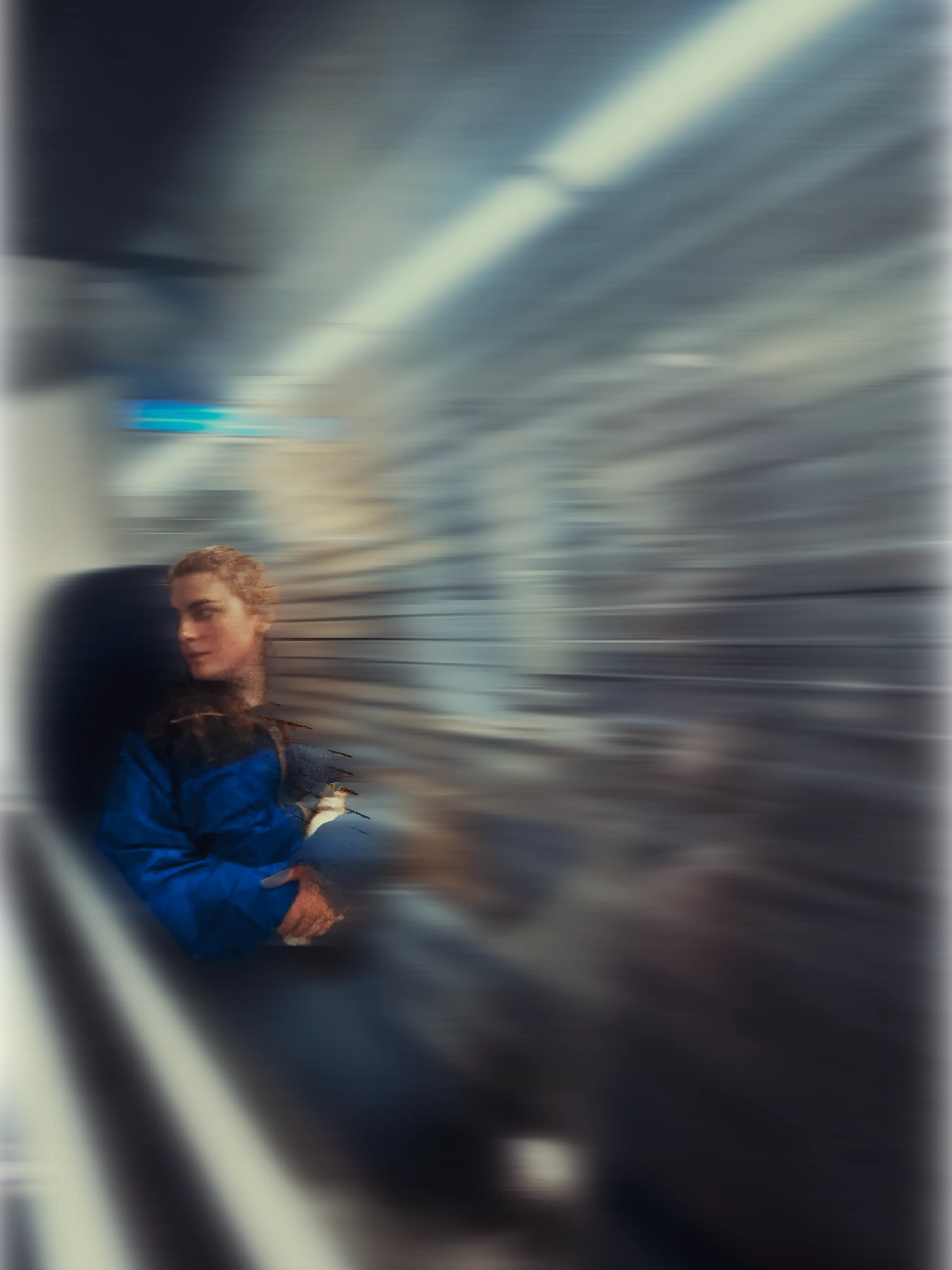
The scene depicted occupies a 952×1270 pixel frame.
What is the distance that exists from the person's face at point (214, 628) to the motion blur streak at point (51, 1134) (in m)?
0.34

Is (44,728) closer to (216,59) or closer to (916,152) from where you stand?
(216,59)

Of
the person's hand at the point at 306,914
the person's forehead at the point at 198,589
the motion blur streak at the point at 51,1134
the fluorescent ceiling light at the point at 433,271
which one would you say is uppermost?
the fluorescent ceiling light at the point at 433,271

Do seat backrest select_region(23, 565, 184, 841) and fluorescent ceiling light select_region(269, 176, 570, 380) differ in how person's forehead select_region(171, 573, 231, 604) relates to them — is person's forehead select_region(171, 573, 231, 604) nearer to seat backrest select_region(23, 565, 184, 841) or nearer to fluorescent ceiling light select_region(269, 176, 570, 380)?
seat backrest select_region(23, 565, 184, 841)

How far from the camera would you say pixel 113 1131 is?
103 centimetres

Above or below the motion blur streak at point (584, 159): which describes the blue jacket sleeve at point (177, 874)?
below

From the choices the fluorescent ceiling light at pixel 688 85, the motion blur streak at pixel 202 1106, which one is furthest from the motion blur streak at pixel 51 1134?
the fluorescent ceiling light at pixel 688 85

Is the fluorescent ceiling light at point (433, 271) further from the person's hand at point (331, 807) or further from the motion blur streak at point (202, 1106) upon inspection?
the motion blur streak at point (202, 1106)

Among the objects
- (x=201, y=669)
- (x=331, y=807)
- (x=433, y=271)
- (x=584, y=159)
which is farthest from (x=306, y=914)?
(x=584, y=159)

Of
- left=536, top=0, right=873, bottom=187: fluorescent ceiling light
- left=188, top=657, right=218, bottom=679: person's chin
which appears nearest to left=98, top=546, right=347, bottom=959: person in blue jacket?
left=188, top=657, right=218, bottom=679: person's chin

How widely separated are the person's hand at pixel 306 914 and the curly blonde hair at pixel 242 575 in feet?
0.89

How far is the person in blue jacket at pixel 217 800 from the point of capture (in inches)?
44.0

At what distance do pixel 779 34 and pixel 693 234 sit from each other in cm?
17

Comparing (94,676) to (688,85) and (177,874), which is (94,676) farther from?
(688,85)

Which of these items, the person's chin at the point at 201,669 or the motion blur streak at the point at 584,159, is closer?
the motion blur streak at the point at 584,159
